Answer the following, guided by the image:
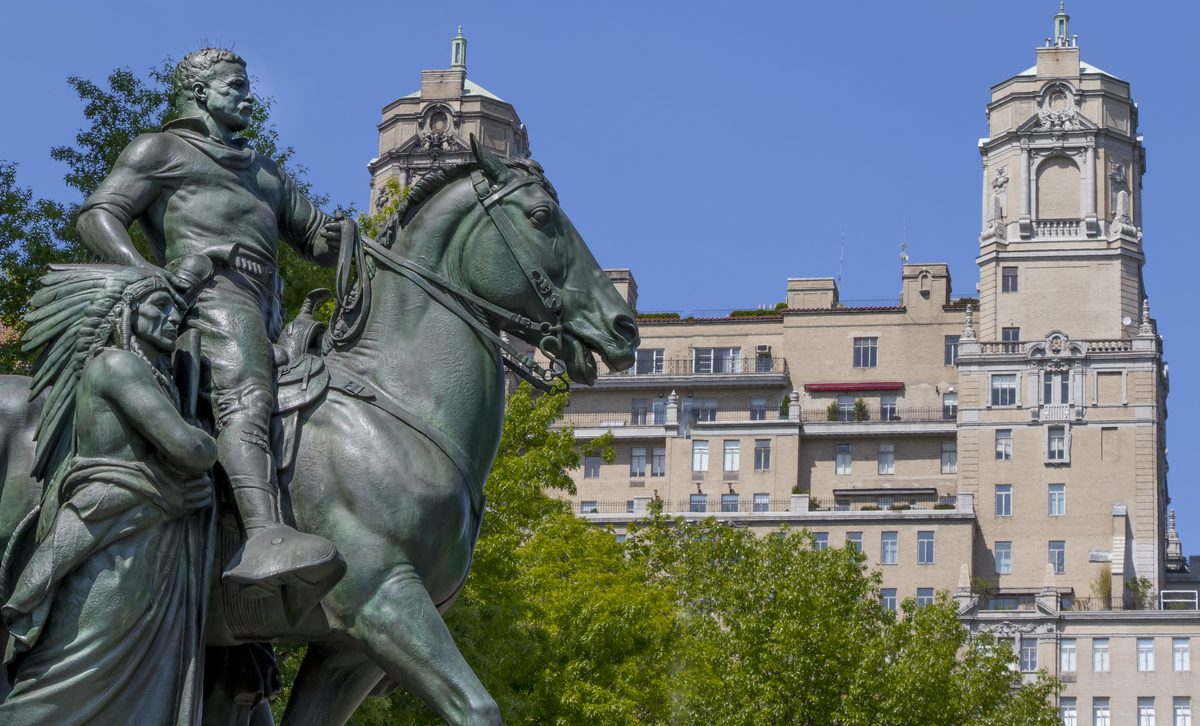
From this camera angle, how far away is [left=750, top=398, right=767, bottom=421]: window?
13938 cm

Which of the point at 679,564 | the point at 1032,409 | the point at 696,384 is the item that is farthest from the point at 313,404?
the point at 696,384

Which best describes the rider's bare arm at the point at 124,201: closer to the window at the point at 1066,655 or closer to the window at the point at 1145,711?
the window at the point at 1145,711

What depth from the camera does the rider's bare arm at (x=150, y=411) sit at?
9.08 m

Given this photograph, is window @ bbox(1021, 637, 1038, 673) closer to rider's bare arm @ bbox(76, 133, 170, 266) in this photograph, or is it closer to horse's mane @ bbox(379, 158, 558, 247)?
horse's mane @ bbox(379, 158, 558, 247)

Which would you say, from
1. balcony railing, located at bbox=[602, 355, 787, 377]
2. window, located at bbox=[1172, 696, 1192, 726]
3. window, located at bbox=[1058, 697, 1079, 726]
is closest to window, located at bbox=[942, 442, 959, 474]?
balcony railing, located at bbox=[602, 355, 787, 377]

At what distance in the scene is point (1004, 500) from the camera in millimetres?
126000

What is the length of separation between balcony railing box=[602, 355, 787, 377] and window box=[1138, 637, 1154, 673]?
34.8 m

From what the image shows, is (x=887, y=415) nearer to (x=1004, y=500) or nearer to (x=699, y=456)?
(x=699, y=456)

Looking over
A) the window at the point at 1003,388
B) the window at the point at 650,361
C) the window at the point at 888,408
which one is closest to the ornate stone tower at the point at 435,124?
the window at the point at 650,361

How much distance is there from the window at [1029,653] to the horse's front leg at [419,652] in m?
107

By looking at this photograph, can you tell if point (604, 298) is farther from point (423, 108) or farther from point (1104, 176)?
point (423, 108)

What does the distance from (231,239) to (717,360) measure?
133104 mm

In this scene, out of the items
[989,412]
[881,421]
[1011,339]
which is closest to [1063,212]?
[1011,339]

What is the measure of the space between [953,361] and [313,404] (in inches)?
5159
